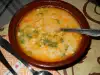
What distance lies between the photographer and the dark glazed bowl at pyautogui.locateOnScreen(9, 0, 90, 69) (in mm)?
1035

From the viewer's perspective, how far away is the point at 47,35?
1.16 m

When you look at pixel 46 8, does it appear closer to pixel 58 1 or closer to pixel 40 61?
pixel 58 1

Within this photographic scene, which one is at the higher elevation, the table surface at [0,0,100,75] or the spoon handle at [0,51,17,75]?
the table surface at [0,0,100,75]

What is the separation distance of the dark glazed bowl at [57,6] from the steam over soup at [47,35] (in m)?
0.03

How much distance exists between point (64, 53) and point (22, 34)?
241 mm

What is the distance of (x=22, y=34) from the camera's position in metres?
1.16

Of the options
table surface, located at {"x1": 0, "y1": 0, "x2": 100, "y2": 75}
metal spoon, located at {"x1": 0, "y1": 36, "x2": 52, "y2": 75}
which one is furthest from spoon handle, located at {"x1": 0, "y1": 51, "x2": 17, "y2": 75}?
table surface, located at {"x1": 0, "y1": 0, "x2": 100, "y2": 75}

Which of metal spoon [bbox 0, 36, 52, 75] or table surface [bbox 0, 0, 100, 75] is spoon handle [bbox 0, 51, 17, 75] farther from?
table surface [bbox 0, 0, 100, 75]

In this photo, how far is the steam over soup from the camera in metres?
1.11

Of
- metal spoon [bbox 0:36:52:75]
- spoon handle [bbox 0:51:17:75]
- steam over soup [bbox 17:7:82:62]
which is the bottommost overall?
spoon handle [bbox 0:51:17:75]

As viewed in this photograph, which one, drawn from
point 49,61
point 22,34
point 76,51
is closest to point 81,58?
point 76,51

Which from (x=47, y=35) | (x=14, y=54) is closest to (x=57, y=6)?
(x=47, y=35)

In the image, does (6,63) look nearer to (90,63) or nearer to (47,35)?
(47,35)

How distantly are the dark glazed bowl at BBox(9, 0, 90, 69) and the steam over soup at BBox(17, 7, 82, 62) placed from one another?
0.09 ft
